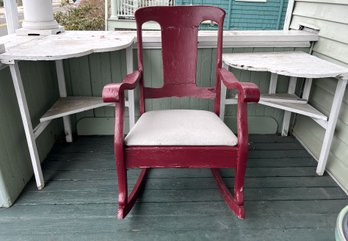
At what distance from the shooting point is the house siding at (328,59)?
5.45ft

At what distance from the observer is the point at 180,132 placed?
1.30 meters

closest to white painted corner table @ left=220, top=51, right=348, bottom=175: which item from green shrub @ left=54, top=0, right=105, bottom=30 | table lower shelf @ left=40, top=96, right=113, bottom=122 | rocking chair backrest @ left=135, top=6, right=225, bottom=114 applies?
rocking chair backrest @ left=135, top=6, right=225, bottom=114

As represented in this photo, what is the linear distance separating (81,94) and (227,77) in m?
1.20

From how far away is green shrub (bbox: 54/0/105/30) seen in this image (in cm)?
325

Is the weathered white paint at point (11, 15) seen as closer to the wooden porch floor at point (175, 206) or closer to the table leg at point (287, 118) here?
the wooden porch floor at point (175, 206)

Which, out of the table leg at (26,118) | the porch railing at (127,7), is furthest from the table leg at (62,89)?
the porch railing at (127,7)

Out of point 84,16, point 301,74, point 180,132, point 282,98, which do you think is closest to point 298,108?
point 282,98

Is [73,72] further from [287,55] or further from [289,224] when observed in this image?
[289,224]

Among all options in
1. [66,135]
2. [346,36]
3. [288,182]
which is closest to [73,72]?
[66,135]

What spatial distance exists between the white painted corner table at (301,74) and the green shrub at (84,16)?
2.24m

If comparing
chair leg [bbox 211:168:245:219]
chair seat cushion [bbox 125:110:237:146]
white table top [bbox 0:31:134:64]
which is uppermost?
white table top [bbox 0:31:134:64]

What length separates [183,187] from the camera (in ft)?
5.46

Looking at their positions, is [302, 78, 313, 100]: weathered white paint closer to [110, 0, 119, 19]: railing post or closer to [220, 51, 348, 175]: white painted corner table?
[220, 51, 348, 175]: white painted corner table

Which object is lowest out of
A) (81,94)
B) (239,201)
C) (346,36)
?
(239,201)
